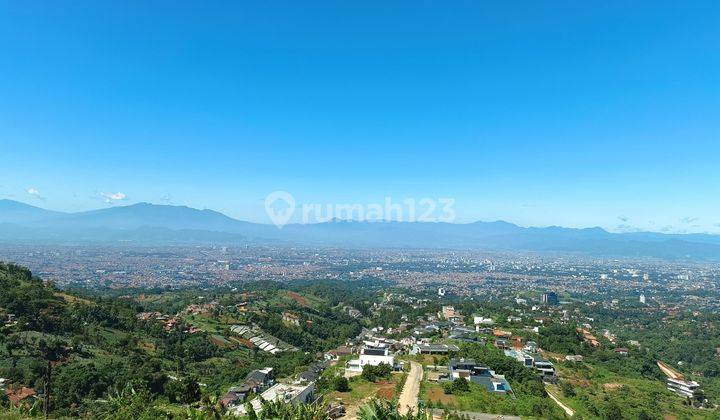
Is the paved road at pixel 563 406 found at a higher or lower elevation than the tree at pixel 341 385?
lower

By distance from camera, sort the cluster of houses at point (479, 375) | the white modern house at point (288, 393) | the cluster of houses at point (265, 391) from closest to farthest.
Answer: the white modern house at point (288, 393) → the cluster of houses at point (265, 391) → the cluster of houses at point (479, 375)

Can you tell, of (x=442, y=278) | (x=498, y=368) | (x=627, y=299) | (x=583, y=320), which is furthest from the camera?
(x=442, y=278)

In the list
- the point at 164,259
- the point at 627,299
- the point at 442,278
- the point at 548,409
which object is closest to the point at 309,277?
the point at 442,278

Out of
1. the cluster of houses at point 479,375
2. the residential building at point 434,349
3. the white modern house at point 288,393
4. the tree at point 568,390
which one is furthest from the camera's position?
the residential building at point 434,349

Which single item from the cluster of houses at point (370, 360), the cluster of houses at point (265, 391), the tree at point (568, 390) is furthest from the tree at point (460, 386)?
the cluster of houses at point (265, 391)

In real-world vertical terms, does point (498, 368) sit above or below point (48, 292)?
below

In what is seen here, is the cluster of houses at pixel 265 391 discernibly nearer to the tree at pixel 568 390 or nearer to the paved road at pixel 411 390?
the paved road at pixel 411 390

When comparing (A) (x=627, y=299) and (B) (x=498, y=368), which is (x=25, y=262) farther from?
(A) (x=627, y=299)

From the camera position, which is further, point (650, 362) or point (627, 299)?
point (627, 299)

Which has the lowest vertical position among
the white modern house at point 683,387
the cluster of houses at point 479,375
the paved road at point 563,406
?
the white modern house at point 683,387
